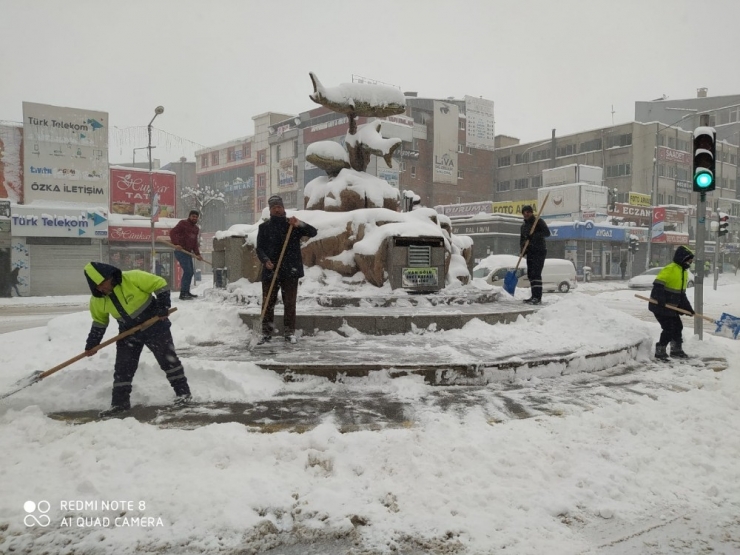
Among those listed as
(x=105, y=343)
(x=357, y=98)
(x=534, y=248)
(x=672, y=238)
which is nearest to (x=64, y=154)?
(x=357, y=98)

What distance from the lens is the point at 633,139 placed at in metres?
49.3

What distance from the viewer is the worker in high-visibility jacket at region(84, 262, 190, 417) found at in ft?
15.0

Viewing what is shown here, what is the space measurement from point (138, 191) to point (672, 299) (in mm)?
30835

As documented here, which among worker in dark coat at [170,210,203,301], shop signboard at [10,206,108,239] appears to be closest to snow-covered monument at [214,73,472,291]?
worker in dark coat at [170,210,203,301]

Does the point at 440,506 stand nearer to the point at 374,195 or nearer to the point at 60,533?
the point at 60,533

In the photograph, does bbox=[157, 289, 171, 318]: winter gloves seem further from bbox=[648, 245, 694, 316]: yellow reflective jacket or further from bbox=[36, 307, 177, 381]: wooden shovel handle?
bbox=[648, 245, 694, 316]: yellow reflective jacket

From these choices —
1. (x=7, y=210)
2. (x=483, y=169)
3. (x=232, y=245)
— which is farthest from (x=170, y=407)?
(x=483, y=169)

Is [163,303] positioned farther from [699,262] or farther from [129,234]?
[129,234]

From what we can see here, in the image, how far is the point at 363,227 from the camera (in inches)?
362

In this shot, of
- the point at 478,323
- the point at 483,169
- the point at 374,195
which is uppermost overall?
the point at 483,169

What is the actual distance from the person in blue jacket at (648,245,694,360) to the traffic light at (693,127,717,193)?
5.62 feet

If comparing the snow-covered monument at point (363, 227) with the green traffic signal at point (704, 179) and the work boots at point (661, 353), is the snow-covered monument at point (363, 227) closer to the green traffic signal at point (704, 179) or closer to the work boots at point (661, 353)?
the work boots at point (661, 353)

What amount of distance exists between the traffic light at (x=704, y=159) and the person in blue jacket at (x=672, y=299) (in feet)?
5.62

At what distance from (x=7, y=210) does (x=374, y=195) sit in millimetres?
21666
